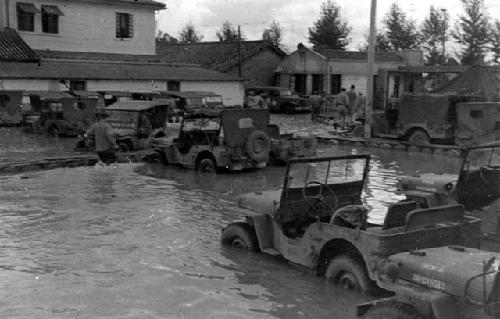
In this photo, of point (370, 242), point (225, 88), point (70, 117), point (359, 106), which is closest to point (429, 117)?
point (359, 106)

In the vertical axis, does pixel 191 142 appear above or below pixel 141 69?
below

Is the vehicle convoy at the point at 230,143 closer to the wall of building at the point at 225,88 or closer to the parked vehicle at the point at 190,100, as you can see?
the parked vehicle at the point at 190,100

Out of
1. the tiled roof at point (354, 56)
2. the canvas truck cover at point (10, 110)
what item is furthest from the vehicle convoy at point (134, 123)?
the tiled roof at point (354, 56)

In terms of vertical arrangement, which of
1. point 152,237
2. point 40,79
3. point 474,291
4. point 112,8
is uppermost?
point 112,8

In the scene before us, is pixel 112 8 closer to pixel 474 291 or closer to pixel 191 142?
pixel 191 142

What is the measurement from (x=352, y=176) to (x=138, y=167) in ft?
32.4

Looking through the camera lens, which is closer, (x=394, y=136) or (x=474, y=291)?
(x=474, y=291)

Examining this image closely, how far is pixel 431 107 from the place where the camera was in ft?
65.0

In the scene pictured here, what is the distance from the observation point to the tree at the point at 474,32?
49.2 m

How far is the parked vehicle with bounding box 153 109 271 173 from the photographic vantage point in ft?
50.5

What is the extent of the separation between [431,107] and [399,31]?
46198 millimetres

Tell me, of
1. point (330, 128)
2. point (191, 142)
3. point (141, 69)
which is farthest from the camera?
point (141, 69)

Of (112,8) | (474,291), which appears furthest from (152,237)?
(112,8)

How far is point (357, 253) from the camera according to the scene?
6961mm
